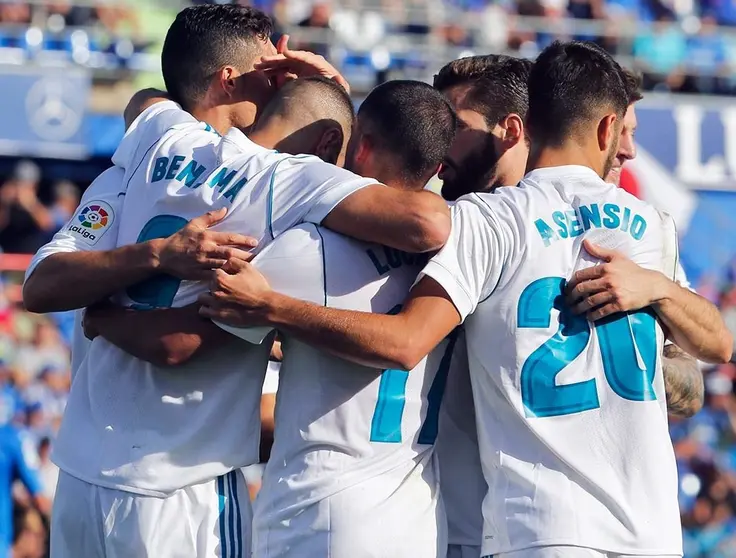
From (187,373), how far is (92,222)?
2.10ft

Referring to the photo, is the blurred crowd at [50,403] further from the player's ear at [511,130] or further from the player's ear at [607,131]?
the player's ear at [607,131]

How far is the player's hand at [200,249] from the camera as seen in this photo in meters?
3.23

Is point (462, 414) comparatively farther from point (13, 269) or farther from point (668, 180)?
point (668, 180)

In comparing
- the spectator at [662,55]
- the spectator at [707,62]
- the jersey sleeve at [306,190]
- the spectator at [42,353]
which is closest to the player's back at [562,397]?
the jersey sleeve at [306,190]

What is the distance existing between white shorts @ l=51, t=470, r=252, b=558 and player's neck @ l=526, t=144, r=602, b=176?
51.8 inches

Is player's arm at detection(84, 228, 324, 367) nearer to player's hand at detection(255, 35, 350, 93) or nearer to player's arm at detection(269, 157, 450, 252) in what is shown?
player's arm at detection(269, 157, 450, 252)

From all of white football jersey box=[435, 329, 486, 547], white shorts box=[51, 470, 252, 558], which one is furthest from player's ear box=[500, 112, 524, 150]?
white shorts box=[51, 470, 252, 558]

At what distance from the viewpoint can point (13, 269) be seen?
1181 cm

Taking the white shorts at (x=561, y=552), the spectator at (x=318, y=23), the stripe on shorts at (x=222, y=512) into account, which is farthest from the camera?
the spectator at (x=318, y=23)

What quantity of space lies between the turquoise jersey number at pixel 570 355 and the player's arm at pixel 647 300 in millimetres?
54

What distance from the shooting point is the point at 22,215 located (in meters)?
12.6

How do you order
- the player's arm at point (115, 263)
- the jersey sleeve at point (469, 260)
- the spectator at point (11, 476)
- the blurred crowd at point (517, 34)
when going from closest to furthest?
1. the jersey sleeve at point (469, 260)
2. the player's arm at point (115, 263)
3. the spectator at point (11, 476)
4. the blurred crowd at point (517, 34)

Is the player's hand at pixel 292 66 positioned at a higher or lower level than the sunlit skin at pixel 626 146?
higher

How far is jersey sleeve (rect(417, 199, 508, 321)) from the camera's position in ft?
10.3
